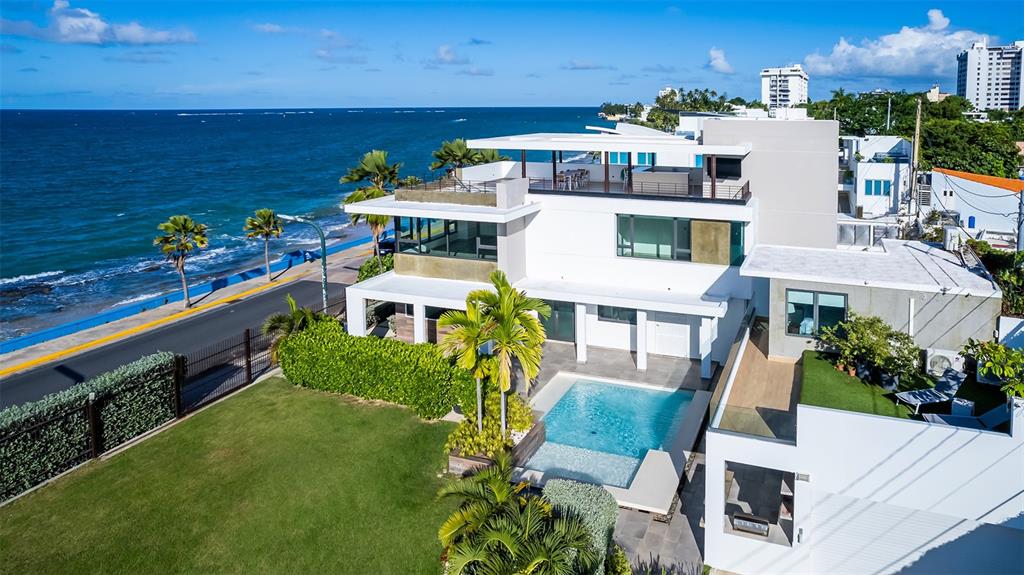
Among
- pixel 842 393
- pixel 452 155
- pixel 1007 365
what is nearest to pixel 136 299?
pixel 452 155

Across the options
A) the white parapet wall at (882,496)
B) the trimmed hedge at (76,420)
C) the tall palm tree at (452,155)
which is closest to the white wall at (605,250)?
the white parapet wall at (882,496)

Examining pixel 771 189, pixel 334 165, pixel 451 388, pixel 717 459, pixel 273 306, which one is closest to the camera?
pixel 717 459

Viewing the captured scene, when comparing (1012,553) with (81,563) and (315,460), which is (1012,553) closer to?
(315,460)

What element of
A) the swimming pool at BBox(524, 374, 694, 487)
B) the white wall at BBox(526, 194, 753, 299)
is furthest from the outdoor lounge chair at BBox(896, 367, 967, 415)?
the white wall at BBox(526, 194, 753, 299)

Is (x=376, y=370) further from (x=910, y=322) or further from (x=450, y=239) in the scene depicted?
(x=910, y=322)

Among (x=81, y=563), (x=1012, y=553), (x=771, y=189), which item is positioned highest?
(x=771, y=189)

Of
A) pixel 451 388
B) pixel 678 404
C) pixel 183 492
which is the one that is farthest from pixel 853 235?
pixel 183 492
